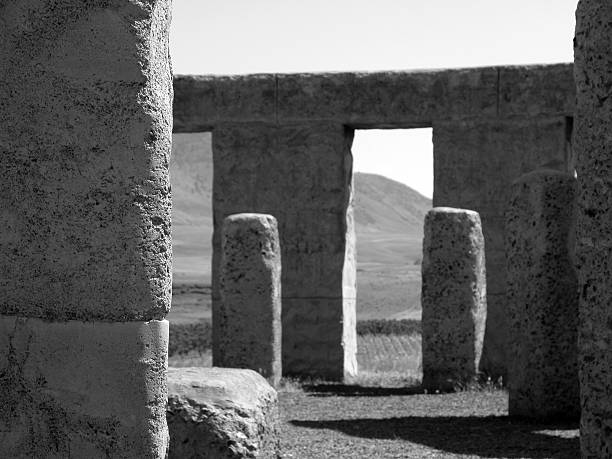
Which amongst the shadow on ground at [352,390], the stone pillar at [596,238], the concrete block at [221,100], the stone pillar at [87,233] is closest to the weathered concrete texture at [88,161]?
the stone pillar at [87,233]

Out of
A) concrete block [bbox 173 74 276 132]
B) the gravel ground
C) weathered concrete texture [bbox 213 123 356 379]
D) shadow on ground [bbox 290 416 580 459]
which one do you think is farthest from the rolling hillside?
shadow on ground [bbox 290 416 580 459]

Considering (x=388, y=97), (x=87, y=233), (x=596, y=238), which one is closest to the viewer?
(x=87, y=233)

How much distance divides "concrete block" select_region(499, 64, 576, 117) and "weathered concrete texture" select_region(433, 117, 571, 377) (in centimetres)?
12

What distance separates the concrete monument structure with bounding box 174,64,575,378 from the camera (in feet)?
51.2

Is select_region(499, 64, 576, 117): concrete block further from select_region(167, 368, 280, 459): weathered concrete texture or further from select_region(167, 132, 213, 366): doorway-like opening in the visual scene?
select_region(167, 368, 280, 459): weathered concrete texture

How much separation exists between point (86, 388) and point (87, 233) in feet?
1.87

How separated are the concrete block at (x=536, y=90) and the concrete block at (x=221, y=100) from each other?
2.93 metres

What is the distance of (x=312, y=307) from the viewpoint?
52.5 feet

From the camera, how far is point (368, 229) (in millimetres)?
114750

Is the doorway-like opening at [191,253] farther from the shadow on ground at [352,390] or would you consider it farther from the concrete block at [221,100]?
the concrete block at [221,100]

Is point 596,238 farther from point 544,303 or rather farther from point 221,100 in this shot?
point 221,100

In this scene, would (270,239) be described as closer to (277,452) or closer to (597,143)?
(277,452)

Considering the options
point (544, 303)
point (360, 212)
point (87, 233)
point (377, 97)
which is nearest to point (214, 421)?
point (87, 233)

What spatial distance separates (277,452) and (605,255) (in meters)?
2.54
